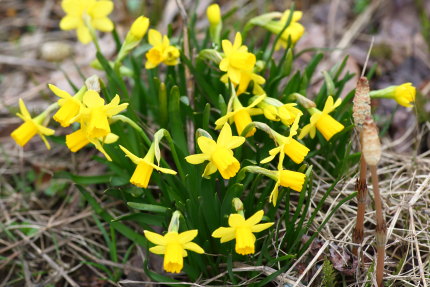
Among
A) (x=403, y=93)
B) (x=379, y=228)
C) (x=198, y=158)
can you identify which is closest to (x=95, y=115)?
(x=198, y=158)

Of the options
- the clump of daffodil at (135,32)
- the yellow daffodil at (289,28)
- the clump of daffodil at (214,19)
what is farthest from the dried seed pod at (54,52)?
the yellow daffodil at (289,28)

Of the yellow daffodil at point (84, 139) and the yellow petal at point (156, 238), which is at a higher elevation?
the yellow daffodil at point (84, 139)

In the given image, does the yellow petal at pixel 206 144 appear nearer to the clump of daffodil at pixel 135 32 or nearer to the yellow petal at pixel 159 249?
the yellow petal at pixel 159 249

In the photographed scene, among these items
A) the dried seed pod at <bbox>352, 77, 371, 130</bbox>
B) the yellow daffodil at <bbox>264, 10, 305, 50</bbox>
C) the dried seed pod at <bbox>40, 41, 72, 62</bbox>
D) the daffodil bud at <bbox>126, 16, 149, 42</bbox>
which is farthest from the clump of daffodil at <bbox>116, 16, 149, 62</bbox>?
the dried seed pod at <bbox>40, 41, 72, 62</bbox>

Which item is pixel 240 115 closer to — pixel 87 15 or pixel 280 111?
pixel 280 111

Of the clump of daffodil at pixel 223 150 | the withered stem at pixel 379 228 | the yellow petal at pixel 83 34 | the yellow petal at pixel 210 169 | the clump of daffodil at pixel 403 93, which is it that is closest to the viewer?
the withered stem at pixel 379 228

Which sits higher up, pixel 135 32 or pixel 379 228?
pixel 135 32
